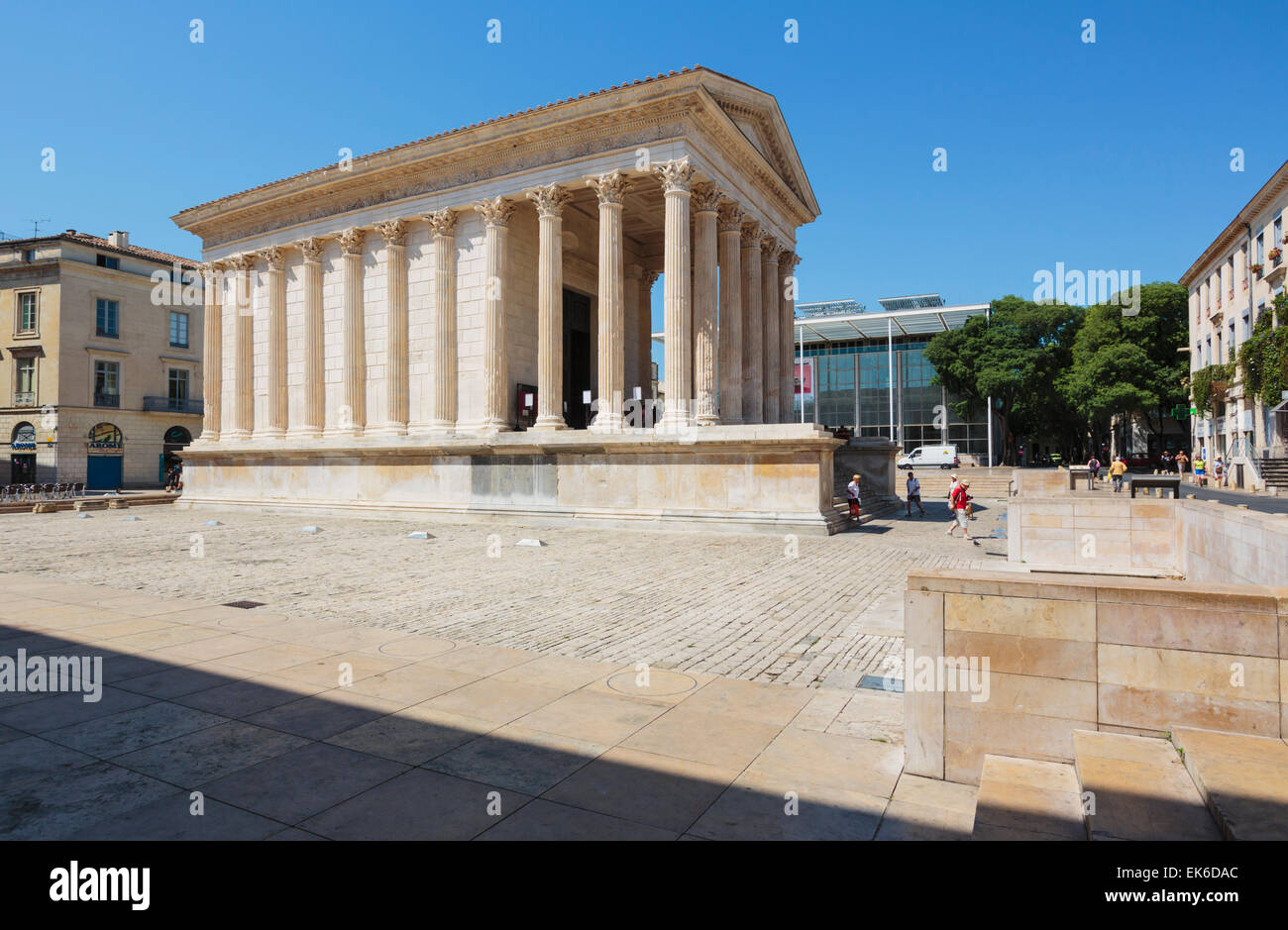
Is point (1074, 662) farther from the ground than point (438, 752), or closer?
farther from the ground

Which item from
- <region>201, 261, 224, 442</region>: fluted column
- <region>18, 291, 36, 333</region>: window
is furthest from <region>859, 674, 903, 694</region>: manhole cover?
<region>18, 291, 36, 333</region>: window

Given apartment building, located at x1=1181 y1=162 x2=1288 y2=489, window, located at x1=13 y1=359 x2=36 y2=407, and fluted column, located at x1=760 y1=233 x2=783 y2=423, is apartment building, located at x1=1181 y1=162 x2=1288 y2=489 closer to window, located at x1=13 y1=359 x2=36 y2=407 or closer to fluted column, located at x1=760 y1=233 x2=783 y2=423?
fluted column, located at x1=760 y1=233 x2=783 y2=423

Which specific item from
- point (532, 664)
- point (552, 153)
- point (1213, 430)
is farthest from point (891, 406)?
point (532, 664)

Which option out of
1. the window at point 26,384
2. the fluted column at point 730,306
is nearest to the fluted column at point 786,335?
the fluted column at point 730,306

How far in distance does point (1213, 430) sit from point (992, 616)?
59085 millimetres

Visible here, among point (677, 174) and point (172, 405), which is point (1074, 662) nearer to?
point (677, 174)

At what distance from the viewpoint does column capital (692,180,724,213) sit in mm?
25219

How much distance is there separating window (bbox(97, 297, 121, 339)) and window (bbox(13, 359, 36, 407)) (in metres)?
4.66

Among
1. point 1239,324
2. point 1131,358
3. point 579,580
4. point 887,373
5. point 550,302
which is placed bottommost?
point 579,580

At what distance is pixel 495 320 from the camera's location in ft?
86.0

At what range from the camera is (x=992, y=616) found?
4.70 metres

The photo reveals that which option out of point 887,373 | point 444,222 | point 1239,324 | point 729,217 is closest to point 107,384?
point 444,222

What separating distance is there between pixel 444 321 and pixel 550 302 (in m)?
4.77

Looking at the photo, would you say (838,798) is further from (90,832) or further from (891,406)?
(891,406)
